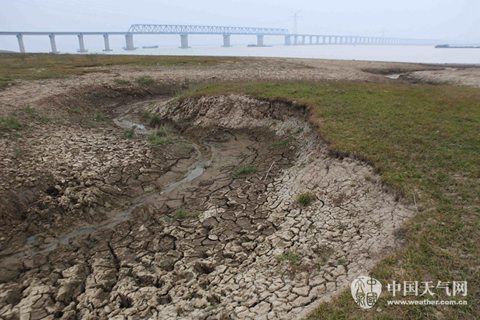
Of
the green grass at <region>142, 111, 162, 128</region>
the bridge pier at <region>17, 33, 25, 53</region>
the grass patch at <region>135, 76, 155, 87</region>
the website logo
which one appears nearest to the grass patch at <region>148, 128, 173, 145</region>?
the green grass at <region>142, 111, 162, 128</region>

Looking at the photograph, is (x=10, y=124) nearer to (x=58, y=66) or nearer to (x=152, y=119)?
(x=152, y=119)

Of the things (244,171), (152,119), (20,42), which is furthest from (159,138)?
(20,42)

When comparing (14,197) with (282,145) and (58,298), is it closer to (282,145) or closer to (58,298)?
(58,298)

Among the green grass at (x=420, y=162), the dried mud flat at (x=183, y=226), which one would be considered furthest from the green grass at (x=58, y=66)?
the green grass at (x=420, y=162)

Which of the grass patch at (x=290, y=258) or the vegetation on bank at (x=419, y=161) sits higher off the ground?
the vegetation on bank at (x=419, y=161)

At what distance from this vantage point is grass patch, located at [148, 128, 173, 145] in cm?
1776

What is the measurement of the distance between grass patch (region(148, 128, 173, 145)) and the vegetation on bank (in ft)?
0.39

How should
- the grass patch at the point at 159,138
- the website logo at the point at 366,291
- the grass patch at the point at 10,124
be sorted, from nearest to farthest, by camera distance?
the website logo at the point at 366,291
the grass patch at the point at 10,124
the grass patch at the point at 159,138

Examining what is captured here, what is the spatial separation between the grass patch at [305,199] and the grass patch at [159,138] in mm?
9395

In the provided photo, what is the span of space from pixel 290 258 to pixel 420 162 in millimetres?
6038

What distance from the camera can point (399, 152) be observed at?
38.2 feet

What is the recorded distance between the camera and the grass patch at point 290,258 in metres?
8.12

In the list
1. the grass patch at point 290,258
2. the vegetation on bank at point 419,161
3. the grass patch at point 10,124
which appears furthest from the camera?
the grass patch at point 10,124

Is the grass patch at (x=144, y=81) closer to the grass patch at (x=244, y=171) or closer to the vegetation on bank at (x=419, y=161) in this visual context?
the vegetation on bank at (x=419, y=161)
